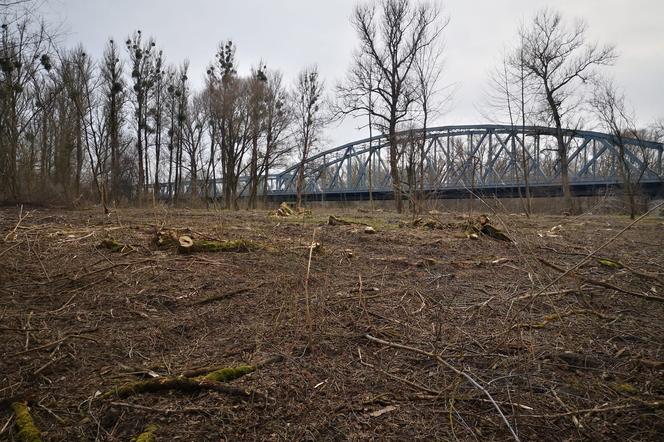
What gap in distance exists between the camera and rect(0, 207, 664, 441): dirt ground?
2.10 metres

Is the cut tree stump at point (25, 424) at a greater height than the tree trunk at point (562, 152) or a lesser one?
lesser

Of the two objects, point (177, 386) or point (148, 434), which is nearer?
point (148, 434)

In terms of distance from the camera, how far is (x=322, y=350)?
2924 millimetres

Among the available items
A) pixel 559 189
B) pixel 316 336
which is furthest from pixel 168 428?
pixel 559 189

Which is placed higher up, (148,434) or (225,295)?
(225,295)

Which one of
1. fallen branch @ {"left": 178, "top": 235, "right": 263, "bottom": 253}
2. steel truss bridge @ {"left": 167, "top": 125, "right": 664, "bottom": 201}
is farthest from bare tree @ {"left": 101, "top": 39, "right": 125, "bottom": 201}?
fallen branch @ {"left": 178, "top": 235, "right": 263, "bottom": 253}

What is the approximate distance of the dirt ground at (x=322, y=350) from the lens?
2.10m

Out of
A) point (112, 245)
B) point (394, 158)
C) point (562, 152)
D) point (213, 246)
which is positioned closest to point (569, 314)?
point (213, 246)

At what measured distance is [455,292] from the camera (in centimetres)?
428

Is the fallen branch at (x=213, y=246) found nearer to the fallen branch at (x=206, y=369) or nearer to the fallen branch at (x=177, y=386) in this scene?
the fallen branch at (x=206, y=369)

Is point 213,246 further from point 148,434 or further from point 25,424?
point 148,434

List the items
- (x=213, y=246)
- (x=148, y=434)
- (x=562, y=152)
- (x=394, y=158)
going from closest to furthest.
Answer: (x=148, y=434), (x=213, y=246), (x=394, y=158), (x=562, y=152)

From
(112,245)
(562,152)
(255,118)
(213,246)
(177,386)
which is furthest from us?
(255,118)

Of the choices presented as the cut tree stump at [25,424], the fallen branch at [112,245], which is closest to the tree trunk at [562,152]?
the fallen branch at [112,245]
